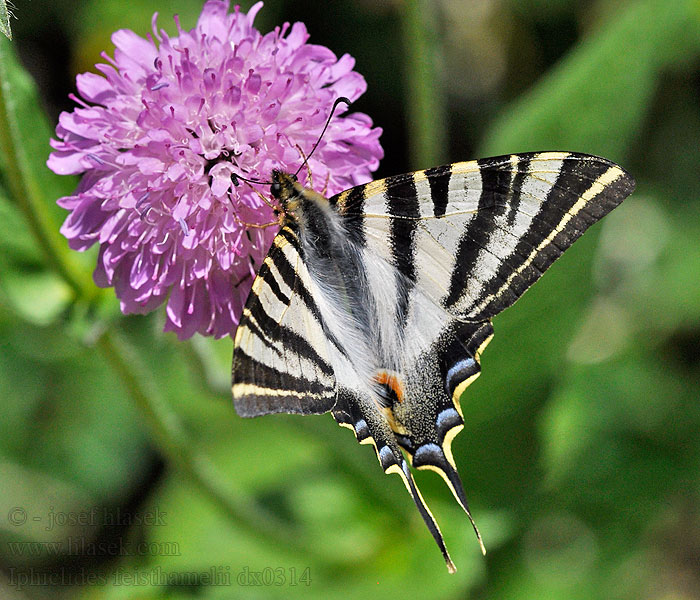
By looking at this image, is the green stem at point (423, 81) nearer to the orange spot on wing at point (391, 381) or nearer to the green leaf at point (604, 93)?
the green leaf at point (604, 93)

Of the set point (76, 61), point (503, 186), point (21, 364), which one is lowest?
point (21, 364)

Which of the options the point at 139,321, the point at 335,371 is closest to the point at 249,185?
the point at 335,371

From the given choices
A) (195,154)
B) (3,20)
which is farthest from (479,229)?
(3,20)

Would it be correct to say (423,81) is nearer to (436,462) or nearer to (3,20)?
(436,462)

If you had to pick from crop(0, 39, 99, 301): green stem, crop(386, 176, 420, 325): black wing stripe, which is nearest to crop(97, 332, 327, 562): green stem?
crop(0, 39, 99, 301): green stem

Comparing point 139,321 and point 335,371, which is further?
point 139,321

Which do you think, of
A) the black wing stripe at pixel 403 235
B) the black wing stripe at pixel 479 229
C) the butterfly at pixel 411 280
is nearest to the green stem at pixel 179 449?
the butterfly at pixel 411 280

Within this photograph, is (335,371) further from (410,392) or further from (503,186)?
(503,186)
